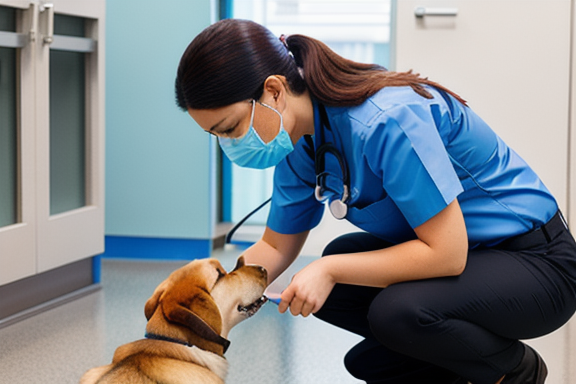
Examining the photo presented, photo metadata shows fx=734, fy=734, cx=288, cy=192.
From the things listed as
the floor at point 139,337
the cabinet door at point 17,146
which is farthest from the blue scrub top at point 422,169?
the cabinet door at point 17,146

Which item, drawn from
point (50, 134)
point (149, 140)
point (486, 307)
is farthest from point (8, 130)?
point (486, 307)

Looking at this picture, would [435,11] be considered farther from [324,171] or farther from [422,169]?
[422,169]

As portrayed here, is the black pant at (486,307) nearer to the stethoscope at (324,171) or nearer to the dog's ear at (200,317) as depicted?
the stethoscope at (324,171)

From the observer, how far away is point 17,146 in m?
2.32

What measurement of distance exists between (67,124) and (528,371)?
6.02 feet

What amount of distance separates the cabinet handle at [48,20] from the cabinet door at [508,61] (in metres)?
1.19

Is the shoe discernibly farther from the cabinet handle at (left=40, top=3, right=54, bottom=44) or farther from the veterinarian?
the cabinet handle at (left=40, top=3, right=54, bottom=44)

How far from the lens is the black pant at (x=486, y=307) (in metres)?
1.33

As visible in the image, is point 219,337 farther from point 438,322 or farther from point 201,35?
point 201,35

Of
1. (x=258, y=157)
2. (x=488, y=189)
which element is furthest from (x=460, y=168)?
(x=258, y=157)

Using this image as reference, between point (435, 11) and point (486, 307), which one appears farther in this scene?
point (435, 11)

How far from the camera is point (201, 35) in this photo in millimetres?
1275

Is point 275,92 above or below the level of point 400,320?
above

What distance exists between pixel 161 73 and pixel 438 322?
215 centimetres
